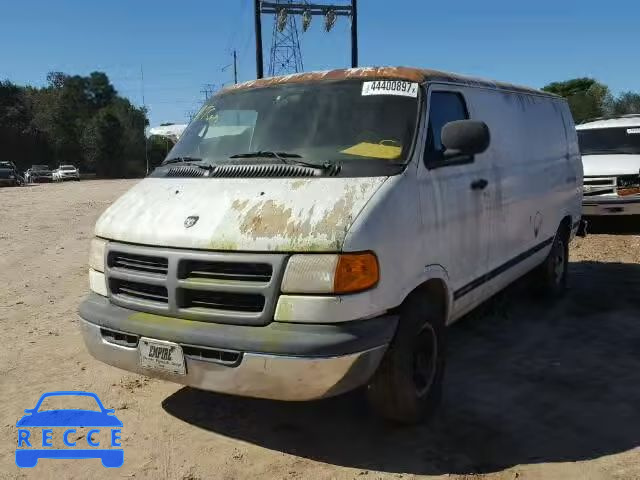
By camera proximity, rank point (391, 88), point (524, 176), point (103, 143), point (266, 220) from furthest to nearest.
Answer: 1. point (103, 143)
2. point (524, 176)
3. point (391, 88)
4. point (266, 220)

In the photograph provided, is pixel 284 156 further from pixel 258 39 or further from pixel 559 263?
pixel 258 39

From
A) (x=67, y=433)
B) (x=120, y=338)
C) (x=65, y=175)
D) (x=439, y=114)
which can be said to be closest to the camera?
(x=120, y=338)

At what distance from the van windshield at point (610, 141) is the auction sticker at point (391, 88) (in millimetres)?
8741

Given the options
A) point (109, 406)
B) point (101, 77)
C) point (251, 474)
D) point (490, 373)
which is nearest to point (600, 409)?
point (490, 373)

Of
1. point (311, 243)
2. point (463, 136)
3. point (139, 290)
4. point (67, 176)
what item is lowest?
point (67, 176)

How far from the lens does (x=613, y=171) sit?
34.8 ft

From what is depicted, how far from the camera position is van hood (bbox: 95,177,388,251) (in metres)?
3.20

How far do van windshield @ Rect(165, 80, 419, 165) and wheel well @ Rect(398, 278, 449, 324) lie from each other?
0.75 metres

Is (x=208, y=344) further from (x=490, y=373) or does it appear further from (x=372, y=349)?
(x=490, y=373)

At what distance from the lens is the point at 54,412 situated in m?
4.12

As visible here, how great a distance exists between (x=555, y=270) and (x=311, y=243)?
4.40 meters

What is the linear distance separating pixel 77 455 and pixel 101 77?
95224mm

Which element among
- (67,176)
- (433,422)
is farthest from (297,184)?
(67,176)

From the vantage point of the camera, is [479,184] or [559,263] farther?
[559,263]
